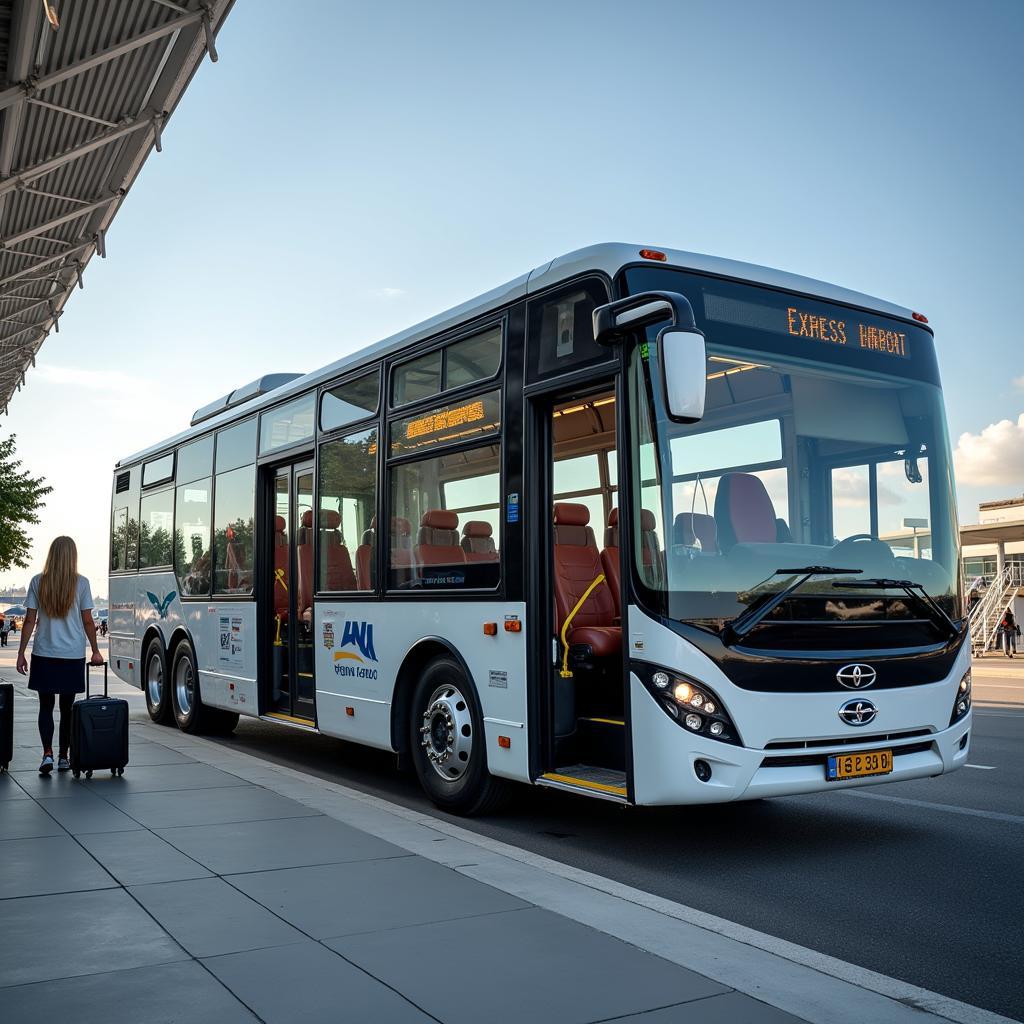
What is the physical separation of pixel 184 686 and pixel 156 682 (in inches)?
44.0

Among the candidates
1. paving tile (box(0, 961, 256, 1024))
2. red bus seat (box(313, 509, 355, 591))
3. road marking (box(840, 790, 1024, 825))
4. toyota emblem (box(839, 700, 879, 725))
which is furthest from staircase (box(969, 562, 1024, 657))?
paving tile (box(0, 961, 256, 1024))

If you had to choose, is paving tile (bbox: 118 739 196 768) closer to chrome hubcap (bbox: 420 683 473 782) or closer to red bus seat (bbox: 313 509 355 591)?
red bus seat (bbox: 313 509 355 591)

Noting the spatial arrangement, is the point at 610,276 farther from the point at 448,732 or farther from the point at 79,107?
the point at 79,107

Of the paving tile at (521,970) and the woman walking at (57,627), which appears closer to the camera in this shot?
the paving tile at (521,970)

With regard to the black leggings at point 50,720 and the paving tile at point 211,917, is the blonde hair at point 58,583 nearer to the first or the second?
the black leggings at point 50,720

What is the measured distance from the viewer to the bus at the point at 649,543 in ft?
19.0

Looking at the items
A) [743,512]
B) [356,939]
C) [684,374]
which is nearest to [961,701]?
[743,512]

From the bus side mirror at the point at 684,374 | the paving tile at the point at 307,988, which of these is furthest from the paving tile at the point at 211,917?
the bus side mirror at the point at 684,374

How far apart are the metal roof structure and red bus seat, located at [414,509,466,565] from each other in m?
4.56

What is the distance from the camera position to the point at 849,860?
20.7 feet

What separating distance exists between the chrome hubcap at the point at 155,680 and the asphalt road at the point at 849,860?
434cm

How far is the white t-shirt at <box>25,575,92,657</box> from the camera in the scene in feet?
28.8

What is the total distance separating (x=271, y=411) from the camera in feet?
35.2

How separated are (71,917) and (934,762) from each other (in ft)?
15.3
